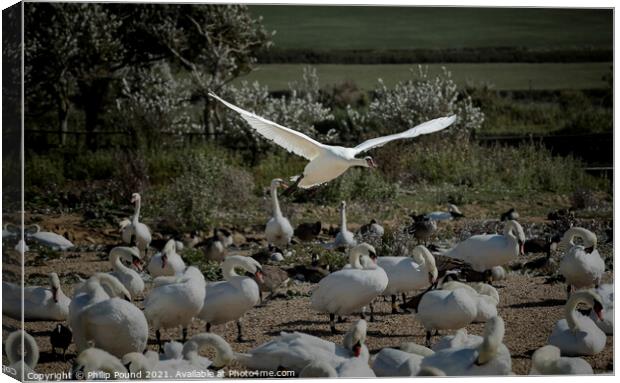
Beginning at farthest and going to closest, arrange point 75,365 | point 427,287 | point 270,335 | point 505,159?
point 505,159
point 427,287
point 270,335
point 75,365

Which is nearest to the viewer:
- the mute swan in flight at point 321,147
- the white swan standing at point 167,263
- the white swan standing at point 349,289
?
the white swan standing at point 349,289

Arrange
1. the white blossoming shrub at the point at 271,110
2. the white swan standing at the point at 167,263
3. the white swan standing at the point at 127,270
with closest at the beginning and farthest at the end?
the white swan standing at the point at 127,270, the white swan standing at the point at 167,263, the white blossoming shrub at the point at 271,110

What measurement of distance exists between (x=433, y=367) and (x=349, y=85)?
3228 mm

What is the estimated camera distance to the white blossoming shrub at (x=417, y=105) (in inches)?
502

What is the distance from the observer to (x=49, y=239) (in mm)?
11641

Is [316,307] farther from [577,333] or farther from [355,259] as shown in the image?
[577,333]

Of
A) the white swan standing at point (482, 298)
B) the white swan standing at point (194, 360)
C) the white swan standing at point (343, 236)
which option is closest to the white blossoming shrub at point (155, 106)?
the white swan standing at point (343, 236)

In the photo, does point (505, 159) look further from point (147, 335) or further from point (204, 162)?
point (147, 335)

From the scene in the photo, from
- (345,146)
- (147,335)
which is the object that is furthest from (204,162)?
(147,335)

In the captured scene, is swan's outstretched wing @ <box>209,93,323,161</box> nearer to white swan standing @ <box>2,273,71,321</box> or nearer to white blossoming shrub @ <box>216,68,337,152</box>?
white blossoming shrub @ <box>216,68,337,152</box>

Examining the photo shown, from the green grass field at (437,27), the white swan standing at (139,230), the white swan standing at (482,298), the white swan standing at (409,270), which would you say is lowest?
the white swan standing at (482,298)

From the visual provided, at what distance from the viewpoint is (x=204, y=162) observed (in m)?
12.5

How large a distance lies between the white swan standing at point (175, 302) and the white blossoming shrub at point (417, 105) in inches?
107

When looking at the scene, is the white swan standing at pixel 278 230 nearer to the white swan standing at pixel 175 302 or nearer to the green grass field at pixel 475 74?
the green grass field at pixel 475 74
